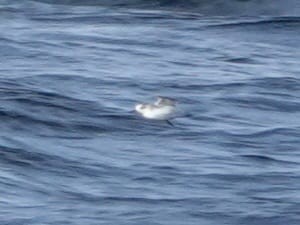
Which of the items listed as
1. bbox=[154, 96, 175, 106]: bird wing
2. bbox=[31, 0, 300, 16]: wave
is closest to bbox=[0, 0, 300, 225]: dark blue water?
bbox=[31, 0, 300, 16]: wave

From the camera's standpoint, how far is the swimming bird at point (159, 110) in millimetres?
18312

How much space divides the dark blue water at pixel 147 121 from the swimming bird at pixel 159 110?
92 mm

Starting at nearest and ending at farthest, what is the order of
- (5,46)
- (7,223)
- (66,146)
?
(7,223)
(66,146)
(5,46)

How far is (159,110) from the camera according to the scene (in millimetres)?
18344

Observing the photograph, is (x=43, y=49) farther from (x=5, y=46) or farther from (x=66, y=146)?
(x=66, y=146)

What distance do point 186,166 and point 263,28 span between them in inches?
309

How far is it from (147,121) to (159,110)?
0.54 ft

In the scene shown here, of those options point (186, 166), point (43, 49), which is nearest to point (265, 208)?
point (186, 166)

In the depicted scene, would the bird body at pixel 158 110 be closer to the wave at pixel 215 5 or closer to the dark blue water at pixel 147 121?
the dark blue water at pixel 147 121

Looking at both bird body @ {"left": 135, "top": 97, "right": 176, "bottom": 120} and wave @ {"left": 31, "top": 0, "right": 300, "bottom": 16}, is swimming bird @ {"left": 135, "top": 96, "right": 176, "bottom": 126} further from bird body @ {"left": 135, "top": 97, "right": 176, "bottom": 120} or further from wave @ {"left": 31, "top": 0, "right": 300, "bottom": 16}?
wave @ {"left": 31, "top": 0, "right": 300, "bottom": 16}

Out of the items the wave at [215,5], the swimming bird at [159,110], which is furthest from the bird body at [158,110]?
the wave at [215,5]

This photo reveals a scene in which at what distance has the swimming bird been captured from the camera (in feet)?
60.1

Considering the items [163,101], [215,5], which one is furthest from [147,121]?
[215,5]

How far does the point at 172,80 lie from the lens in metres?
20.7
